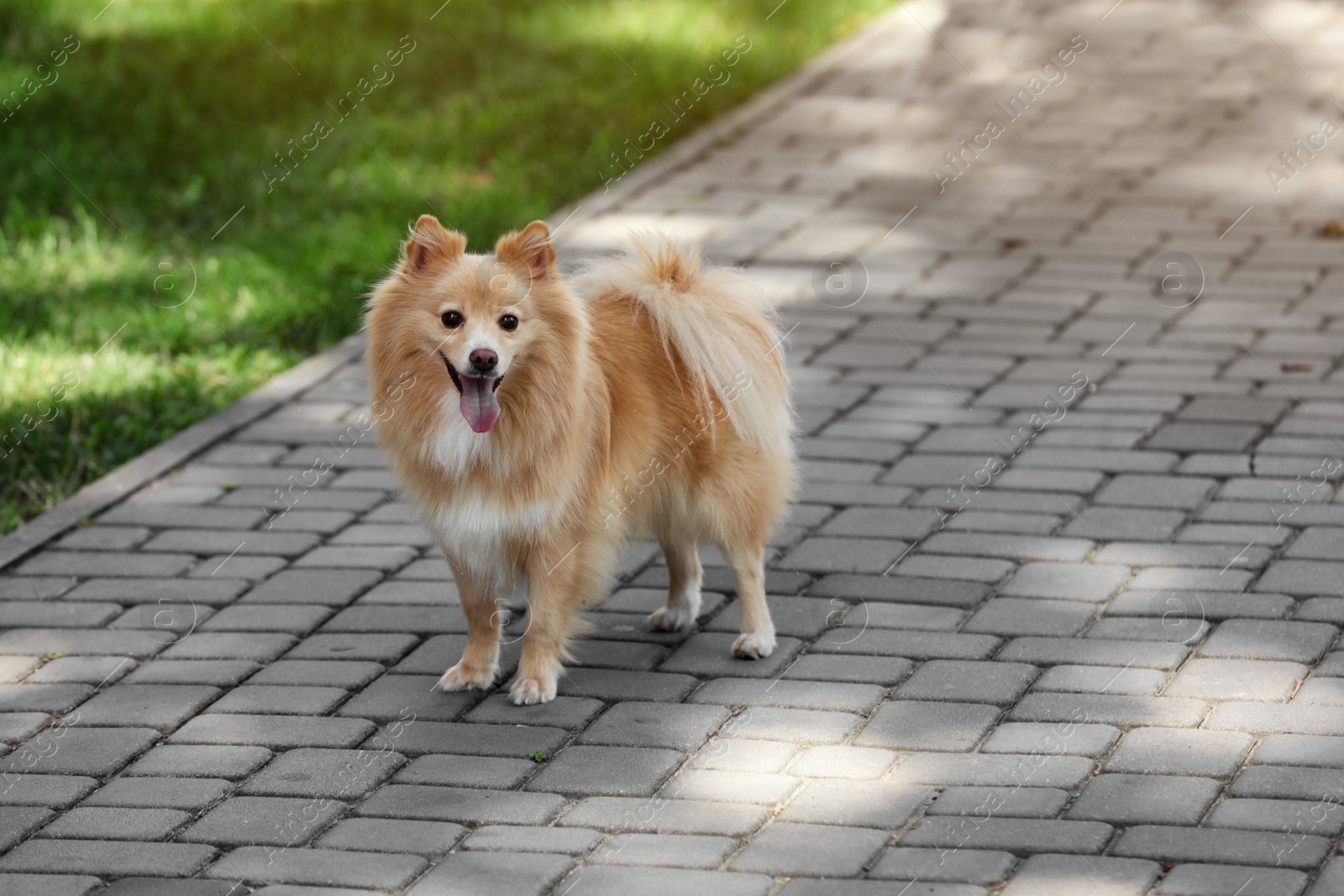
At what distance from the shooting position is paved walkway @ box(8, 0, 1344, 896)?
3.87m

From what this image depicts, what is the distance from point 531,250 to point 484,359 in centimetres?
38

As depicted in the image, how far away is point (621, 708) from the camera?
464 cm


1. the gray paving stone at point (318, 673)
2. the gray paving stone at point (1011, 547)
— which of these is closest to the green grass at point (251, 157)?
the gray paving stone at point (318, 673)

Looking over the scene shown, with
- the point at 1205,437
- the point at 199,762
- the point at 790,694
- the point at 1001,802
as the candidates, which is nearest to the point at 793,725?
the point at 790,694

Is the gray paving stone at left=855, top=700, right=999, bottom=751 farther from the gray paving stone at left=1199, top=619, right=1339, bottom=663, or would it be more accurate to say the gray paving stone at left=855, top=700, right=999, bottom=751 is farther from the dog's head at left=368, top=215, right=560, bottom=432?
the dog's head at left=368, top=215, right=560, bottom=432

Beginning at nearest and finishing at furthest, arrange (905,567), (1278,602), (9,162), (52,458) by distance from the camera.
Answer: (1278,602)
(905,567)
(52,458)
(9,162)

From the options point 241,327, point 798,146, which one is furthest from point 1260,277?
point 241,327

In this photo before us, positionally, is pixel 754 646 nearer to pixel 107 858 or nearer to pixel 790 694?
pixel 790 694

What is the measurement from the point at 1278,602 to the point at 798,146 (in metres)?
5.81

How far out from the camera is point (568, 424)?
4.61 m

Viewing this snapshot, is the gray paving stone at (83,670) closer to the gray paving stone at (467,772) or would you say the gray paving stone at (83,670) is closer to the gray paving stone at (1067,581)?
the gray paving stone at (467,772)

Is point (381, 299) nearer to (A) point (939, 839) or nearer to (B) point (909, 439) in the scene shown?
(A) point (939, 839)

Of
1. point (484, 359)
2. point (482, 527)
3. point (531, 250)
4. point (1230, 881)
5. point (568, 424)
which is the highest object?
point (531, 250)

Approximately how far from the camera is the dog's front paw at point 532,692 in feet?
15.4
